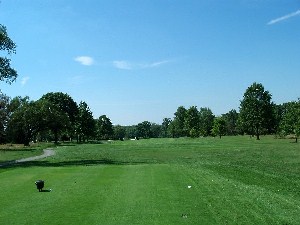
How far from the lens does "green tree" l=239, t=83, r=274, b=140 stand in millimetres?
119625

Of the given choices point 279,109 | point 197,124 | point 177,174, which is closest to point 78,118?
point 197,124

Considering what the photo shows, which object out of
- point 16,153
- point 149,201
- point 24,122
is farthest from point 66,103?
point 149,201

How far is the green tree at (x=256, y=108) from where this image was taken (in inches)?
4710

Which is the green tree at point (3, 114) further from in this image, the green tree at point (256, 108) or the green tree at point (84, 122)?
the green tree at point (256, 108)

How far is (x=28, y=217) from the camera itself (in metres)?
14.4

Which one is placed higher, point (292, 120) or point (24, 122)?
point (24, 122)

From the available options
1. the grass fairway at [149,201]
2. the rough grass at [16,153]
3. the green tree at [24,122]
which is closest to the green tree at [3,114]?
the green tree at [24,122]

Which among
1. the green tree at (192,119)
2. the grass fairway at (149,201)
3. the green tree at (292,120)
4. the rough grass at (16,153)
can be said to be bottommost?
the grass fairway at (149,201)

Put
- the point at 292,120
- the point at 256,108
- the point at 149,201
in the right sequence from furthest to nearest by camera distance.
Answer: the point at 256,108 → the point at 292,120 → the point at 149,201

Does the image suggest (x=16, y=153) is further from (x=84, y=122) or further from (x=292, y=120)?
(x=84, y=122)

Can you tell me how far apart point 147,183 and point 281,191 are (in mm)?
7083

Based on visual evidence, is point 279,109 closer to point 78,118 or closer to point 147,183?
point 78,118

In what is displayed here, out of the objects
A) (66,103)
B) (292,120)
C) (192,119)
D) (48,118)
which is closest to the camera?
(292,120)

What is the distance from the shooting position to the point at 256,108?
4742 inches
